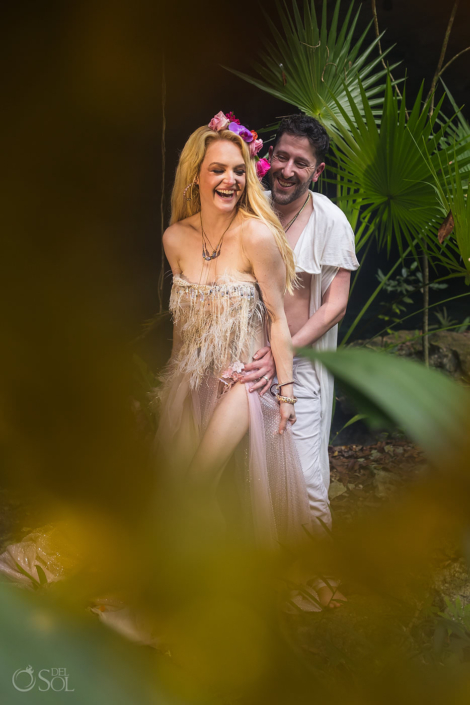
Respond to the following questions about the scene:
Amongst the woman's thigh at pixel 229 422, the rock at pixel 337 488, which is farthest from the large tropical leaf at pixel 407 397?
the rock at pixel 337 488

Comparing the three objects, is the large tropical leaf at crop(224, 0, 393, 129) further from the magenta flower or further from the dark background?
the dark background

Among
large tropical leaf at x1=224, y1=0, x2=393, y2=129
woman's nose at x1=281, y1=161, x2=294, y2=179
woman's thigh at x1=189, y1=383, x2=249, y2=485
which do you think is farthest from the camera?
large tropical leaf at x1=224, y1=0, x2=393, y2=129

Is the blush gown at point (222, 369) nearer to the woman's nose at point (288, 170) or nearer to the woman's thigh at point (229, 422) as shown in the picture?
the woman's thigh at point (229, 422)

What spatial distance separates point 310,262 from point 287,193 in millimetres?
144

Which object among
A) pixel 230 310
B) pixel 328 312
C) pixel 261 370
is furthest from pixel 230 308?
pixel 328 312

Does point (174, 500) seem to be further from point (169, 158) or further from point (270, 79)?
point (270, 79)

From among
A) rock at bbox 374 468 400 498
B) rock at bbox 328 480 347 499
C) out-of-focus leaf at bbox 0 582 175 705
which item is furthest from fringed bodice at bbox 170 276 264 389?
rock at bbox 328 480 347 499

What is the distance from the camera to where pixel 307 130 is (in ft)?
3.56

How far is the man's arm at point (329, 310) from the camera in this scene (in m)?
1.11

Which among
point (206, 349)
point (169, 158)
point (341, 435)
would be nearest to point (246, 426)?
point (206, 349)

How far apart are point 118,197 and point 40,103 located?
30mm

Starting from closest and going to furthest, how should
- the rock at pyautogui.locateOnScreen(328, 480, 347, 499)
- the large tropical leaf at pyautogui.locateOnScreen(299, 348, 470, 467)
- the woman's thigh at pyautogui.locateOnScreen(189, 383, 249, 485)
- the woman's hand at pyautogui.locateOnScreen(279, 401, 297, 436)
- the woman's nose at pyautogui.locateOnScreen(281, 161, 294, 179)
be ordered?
1. the large tropical leaf at pyautogui.locateOnScreen(299, 348, 470, 467)
2. the woman's thigh at pyautogui.locateOnScreen(189, 383, 249, 485)
3. the woman's hand at pyautogui.locateOnScreen(279, 401, 297, 436)
4. the woman's nose at pyautogui.locateOnScreen(281, 161, 294, 179)
5. the rock at pyautogui.locateOnScreen(328, 480, 347, 499)

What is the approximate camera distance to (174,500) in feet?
0.43

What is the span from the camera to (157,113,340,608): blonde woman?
0.84 meters
